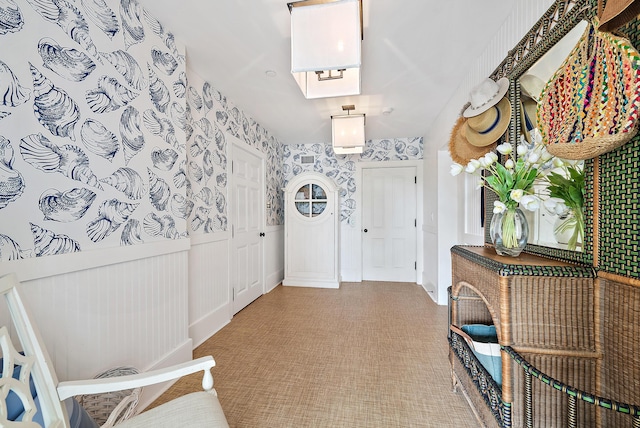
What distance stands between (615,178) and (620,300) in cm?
41

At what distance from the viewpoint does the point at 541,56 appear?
1362 millimetres

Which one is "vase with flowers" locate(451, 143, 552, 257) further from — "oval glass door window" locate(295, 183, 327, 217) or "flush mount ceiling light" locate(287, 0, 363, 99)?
"oval glass door window" locate(295, 183, 327, 217)

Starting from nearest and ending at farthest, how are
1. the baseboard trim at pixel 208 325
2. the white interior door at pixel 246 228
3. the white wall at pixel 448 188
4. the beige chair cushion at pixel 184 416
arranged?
the beige chair cushion at pixel 184 416 < the white wall at pixel 448 188 < the baseboard trim at pixel 208 325 < the white interior door at pixel 246 228

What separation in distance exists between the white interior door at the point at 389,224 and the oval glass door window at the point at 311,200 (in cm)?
80

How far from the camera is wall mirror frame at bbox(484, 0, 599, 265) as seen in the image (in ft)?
3.44

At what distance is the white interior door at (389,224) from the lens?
450 cm

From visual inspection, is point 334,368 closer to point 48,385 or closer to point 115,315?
point 115,315

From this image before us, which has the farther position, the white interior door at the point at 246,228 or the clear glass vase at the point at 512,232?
the white interior door at the point at 246,228

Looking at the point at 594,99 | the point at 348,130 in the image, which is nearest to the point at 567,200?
the point at 594,99

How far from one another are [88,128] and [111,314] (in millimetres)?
974

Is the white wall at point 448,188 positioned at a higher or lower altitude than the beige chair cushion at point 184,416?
higher

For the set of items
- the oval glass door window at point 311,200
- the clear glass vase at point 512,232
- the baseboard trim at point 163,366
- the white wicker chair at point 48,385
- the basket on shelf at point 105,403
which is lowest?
the baseboard trim at point 163,366

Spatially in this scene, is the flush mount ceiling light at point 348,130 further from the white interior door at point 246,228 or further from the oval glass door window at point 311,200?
the oval glass door window at point 311,200

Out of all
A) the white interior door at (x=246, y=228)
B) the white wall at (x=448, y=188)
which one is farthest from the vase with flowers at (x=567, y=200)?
the white interior door at (x=246, y=228)
